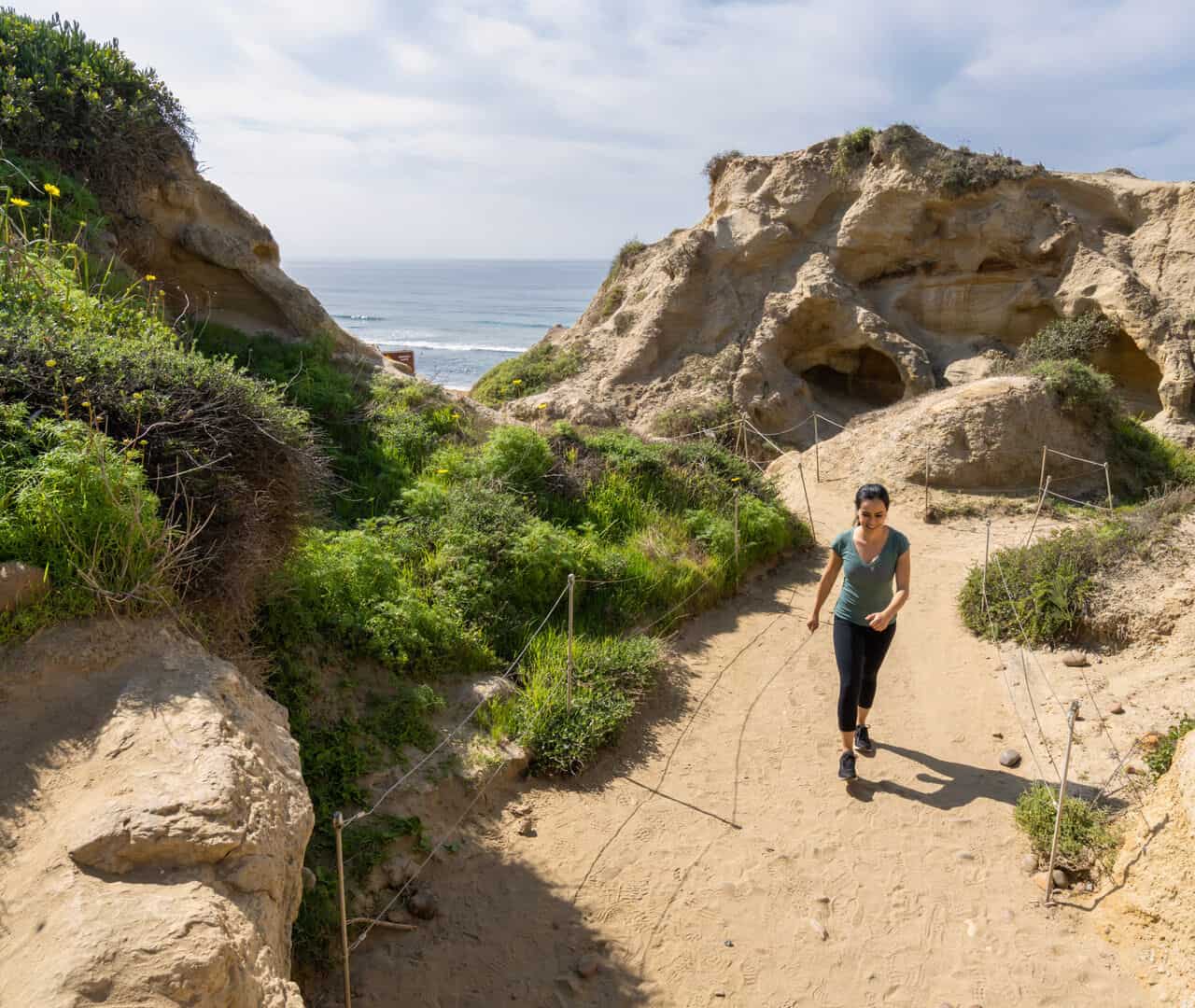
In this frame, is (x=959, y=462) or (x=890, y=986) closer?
(x=890, y=986)

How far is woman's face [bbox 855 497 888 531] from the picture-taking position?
5293 millimetres

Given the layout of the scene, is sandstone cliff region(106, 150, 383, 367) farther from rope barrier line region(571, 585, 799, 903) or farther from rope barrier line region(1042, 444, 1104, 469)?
rope barrier line region(1042, 444, 1104, 469)

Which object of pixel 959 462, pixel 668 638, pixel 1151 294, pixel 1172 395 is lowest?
pixel 668 638

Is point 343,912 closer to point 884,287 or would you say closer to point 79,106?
point 79,106

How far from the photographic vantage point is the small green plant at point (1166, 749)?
509 cm

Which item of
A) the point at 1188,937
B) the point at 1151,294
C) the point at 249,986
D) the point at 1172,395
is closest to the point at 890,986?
the point at 1188,937

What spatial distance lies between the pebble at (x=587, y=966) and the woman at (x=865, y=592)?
236cm

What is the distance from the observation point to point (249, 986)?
8.57 feet

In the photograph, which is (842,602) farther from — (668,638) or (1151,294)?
(1151,294)

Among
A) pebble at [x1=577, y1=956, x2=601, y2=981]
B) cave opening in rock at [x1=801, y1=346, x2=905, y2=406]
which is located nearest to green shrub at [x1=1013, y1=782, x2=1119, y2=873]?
pebble at [x1=577, y1=956, x2=601, y2=981]

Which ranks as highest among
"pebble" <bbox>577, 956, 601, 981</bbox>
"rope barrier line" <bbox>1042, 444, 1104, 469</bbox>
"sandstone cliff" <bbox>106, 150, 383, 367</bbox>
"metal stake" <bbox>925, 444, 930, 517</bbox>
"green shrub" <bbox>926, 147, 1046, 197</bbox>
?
"green shrub" <bbox>926, 147, 1046, 197</bbox>

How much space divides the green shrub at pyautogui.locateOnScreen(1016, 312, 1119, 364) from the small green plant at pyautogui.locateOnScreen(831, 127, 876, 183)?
229 inches

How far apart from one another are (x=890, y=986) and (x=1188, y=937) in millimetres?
1438

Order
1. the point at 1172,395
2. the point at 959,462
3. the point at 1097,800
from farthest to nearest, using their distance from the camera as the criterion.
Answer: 1. the point at 1172,395
2. the point at 959,462
3. the point at 1097,800
